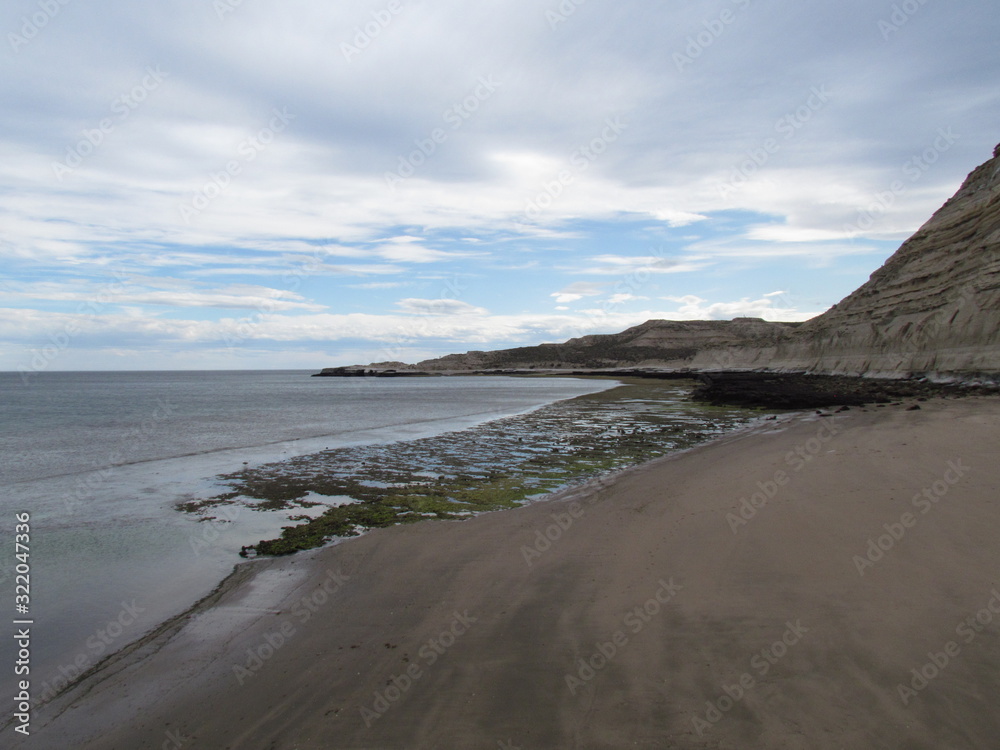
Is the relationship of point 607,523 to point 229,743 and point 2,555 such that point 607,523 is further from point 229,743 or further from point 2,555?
point 2,555

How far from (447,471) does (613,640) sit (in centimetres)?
1101

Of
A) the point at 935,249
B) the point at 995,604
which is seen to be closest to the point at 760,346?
the point at 935,249

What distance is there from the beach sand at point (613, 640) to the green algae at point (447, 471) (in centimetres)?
178

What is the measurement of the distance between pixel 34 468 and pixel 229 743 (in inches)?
762

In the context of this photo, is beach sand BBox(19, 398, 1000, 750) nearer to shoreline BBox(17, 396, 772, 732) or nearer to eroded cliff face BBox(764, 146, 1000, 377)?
shoreline BBox(17, 396, 772, 732)

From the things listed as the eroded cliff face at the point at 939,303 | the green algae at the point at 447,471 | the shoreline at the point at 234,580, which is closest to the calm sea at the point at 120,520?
the shoreline at the point at 234,580


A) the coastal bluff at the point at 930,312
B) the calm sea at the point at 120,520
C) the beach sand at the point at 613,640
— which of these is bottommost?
the calm sea at the point at 120,520

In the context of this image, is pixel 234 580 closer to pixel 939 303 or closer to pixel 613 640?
pixel 613 640

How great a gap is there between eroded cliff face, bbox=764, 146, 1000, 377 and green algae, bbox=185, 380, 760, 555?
1462cm

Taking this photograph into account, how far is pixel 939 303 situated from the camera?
35219 millimetres

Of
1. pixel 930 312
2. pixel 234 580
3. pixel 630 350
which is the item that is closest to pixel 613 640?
pixel 234 580

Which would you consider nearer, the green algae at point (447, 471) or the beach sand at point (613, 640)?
the beach sand at point (613, 640)

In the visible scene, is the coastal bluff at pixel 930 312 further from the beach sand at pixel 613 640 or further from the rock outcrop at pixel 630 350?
the rock outcrop at pixel 630 350

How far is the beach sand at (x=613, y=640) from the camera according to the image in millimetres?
3857
